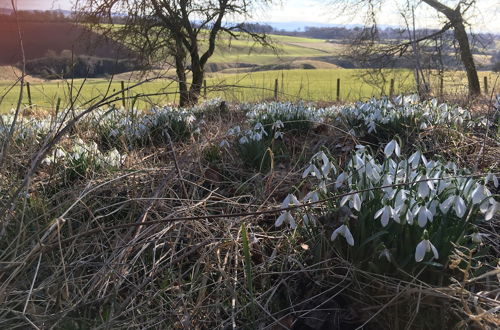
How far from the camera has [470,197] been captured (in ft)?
6.72

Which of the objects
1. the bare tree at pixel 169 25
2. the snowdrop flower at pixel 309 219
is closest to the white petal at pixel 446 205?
the snowdrop flower at pixel 309 219

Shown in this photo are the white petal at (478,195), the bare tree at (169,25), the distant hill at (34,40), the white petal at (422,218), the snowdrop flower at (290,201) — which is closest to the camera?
the white petal at (422,218)

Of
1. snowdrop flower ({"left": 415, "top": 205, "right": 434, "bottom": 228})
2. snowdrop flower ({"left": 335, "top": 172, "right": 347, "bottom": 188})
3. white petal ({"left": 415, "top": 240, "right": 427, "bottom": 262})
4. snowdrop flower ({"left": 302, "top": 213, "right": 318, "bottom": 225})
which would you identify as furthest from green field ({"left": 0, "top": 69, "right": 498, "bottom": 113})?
white petal ({"left": 415, "top": 240, "right": 427, "bottom": 262})

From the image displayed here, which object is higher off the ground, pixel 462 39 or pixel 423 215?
pixel 462 39

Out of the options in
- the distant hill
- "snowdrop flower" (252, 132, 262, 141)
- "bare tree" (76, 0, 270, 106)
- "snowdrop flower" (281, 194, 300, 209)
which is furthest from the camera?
"bare tree" (76, 0, 270, 106)

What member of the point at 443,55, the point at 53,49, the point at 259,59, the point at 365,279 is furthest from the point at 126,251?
the point at 259,59

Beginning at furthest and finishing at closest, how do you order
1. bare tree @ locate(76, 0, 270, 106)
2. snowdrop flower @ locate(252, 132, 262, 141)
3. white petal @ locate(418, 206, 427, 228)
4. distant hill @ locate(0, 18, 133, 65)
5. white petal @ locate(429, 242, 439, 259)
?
bare tree @ locate(76, 0, 270, 106)
snowdrop flower @ locate(252, 132, 262, 141)
distant hill @ locate(0, 18, 133, 65)
white petal @ locate(418, 206, 427, 228)
white petal @ locate(429, 242, 439, 259)

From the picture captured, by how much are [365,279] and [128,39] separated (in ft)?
53.7

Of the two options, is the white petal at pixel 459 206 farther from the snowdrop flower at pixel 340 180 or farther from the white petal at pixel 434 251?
the snowdrop flower at pixel 340 180

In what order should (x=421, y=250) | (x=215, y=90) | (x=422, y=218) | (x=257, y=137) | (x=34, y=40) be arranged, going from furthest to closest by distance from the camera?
(x=257, y=137) < (x=34, y=40) < (x=215, y=90) < (x=422, y=218) < (x=421, y=250)

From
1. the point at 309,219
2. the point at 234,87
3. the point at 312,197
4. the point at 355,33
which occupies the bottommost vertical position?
the point at 309,219

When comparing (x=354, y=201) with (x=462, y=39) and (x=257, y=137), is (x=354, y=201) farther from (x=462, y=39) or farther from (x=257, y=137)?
(x=462, y=39)

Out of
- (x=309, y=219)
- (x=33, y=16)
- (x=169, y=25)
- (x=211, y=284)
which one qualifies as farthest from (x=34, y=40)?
(x=169, y=25)

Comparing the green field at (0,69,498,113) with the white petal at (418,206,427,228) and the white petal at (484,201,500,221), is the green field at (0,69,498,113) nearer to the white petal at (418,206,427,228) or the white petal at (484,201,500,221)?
the white petal at (418,206,427,228)
